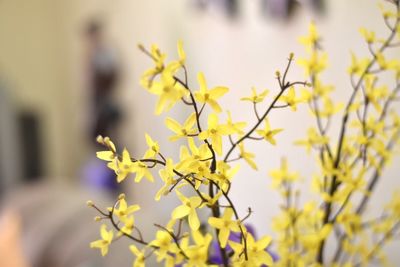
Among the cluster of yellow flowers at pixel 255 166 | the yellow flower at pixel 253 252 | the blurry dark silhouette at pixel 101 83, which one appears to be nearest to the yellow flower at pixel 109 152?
the cluster of yellow flowers at pixel 255 166

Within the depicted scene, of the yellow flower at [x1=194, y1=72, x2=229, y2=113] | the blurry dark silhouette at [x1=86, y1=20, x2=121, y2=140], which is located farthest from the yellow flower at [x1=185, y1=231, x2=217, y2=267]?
the blurry dark silhouette at [x1=86, y1=20, x2=121, y2=140]

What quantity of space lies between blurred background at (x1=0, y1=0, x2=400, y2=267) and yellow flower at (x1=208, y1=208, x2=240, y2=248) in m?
0.05

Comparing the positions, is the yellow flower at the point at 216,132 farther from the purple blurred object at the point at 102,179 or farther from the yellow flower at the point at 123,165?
the purple blurred object at the point at 102,179

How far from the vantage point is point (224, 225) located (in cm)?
37

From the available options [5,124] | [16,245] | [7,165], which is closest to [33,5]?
[5,124]

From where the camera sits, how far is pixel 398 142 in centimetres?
49

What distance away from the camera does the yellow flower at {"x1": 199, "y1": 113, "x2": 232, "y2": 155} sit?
1.19 feet

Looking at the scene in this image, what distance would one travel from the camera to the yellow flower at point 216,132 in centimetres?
36

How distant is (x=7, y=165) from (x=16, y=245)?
1.43 m

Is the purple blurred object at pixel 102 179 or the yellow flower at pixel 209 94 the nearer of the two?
the yellow flower at pixel 209 94

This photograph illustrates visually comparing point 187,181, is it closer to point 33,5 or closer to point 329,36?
point 329,36

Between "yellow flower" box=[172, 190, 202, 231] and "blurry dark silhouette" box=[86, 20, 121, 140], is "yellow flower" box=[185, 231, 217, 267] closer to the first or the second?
"yellow flower" box=[172, 190, 202, 231]

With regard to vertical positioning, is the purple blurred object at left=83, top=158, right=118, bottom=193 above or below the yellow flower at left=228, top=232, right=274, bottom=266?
below

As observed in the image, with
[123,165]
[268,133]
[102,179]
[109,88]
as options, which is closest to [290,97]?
[268,133]
